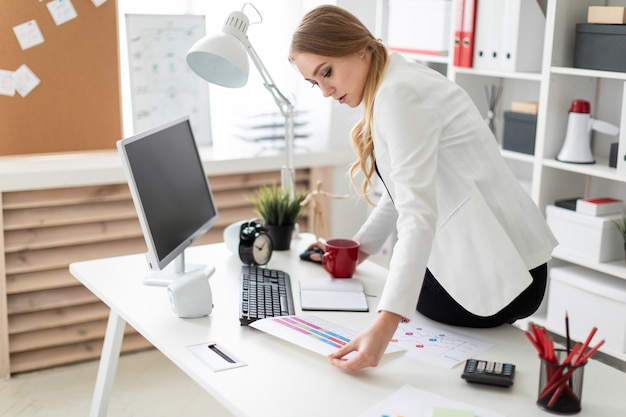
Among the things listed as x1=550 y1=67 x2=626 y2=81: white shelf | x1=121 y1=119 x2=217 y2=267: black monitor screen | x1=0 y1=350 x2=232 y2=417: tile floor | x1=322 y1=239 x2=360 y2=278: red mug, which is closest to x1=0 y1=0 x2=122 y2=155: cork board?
x1=0 y1=350 x2=232 y2=417: tile floor

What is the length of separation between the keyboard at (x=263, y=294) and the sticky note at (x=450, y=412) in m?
0.57

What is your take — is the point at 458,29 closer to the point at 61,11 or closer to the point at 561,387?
the point at 61,11

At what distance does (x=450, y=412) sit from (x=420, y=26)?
2393 millimetres

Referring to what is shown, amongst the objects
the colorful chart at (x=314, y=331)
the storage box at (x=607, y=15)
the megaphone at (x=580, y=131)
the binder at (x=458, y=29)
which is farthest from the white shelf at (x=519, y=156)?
the colorful chart at (x=314, y=331)

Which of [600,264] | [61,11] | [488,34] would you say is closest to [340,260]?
[600,264]

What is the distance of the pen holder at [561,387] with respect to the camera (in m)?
1.31

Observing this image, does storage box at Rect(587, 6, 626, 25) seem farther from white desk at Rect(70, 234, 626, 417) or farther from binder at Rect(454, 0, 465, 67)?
white desk at Rect(70, 234, 626, 417)

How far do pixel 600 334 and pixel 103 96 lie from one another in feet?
7.36

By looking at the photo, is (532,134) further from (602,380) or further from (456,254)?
(602,380)

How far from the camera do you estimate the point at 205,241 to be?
3396mm

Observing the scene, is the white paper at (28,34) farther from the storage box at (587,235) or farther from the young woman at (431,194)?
the storage box at (587,235)

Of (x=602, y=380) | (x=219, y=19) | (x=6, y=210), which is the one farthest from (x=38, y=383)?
(x=602, y=380)

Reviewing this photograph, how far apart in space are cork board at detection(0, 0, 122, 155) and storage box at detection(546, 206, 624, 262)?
1901 mm


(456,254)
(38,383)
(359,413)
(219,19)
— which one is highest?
(219,19)
